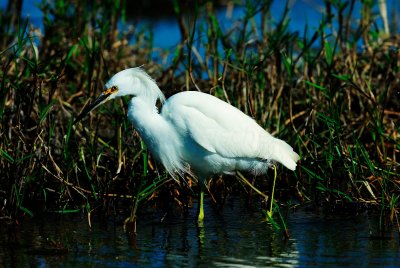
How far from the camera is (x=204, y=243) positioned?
4672mm

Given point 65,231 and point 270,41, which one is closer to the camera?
point 65,231

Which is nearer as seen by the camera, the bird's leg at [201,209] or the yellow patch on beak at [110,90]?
the yellow patch on beak at [110,90]

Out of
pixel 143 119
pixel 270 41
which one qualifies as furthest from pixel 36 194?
pixel 270 41

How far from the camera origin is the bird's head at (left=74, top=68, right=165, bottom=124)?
504 centimetres

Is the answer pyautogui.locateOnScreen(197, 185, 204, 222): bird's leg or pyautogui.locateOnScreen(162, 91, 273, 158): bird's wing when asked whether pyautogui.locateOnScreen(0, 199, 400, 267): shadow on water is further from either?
pyautogui.locateOnScreen(162, 91, 273, 158): bird's wing

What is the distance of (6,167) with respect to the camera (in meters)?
5.09

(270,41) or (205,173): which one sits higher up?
(270,41)

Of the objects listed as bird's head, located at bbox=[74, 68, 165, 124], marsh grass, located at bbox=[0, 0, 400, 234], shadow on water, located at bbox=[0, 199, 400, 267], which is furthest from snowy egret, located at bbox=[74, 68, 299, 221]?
shadow on water, located at bbox=[0, 199, 400, 267]

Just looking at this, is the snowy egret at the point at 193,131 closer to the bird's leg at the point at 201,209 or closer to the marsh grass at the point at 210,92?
the bird's leg at the point at 201,209

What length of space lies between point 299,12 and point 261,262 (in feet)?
27.3

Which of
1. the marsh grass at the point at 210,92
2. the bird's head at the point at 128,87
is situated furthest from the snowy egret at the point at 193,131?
the marsh grass at the point at 210,92

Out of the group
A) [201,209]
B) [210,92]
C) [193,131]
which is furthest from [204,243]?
[210,92]

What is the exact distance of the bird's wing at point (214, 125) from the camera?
5176mm

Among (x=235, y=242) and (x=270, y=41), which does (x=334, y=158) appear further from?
(x=270, y=41)
